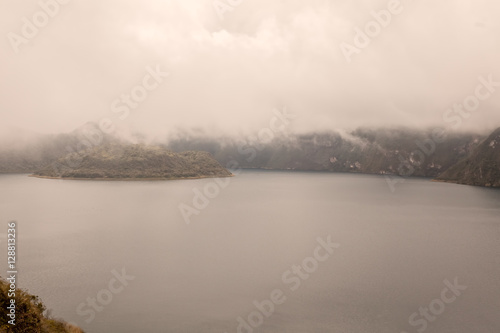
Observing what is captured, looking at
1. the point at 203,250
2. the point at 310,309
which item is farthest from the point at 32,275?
the point at 310,309

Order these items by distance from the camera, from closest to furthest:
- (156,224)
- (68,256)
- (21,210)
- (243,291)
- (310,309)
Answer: (310,309) < (243,291) < (68,256) < (156,224) < (21,210)

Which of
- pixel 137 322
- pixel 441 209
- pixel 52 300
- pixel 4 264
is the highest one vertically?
pixel 4 264

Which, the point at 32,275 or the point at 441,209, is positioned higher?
the point at 32,275

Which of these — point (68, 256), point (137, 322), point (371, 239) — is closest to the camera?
point (137, 322)

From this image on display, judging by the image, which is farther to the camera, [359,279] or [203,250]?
[203,250]

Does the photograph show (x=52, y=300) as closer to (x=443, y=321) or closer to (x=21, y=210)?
(x=443, y=321)

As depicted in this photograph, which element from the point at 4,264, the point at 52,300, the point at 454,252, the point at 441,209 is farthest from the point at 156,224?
the point at 441,209

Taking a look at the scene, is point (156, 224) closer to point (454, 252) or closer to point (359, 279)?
point (359, 279)
